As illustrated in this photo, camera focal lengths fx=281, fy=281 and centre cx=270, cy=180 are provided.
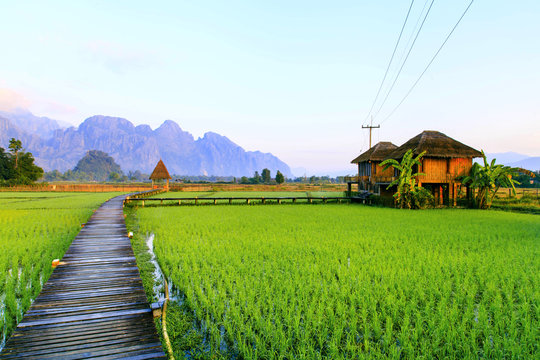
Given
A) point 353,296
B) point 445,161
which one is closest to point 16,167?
point 353,296

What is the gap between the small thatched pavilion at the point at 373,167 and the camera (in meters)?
24.9

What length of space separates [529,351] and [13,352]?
5.82m

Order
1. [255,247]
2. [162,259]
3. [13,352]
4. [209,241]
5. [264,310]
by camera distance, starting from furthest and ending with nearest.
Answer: [209,241] → [255,247] → [162,259] → [264,310] → [13,352]

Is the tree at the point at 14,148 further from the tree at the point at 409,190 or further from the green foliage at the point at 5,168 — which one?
the tree at the point at 409,190

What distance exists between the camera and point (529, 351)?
3426mm

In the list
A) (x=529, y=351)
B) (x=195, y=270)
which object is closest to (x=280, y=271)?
(x=195, y=270)

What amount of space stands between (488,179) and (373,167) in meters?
8.72

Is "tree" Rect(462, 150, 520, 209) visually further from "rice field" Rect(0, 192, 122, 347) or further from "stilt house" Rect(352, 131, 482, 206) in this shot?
"rice field" Rect(0, 192, 122, 347)

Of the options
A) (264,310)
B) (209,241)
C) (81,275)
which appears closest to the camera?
(264,310)

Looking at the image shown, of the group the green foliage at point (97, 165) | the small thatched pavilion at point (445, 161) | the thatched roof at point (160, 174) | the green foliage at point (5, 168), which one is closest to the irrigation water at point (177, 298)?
A: the small thatched pavilion at point (445, 161)

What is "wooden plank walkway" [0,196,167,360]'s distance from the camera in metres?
2.96

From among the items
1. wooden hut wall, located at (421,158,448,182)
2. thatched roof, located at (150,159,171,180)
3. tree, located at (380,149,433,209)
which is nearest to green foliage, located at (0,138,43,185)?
thatched roof, located at (150,159,171,180)

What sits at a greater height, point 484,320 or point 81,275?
point 81,275

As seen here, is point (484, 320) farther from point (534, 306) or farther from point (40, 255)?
point (40, 255)
